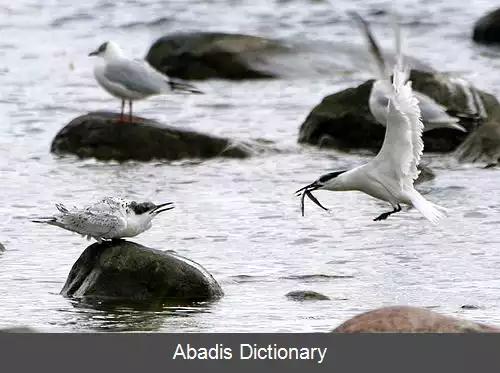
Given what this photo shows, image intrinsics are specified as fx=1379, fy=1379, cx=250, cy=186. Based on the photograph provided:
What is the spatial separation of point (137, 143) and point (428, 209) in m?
5.71

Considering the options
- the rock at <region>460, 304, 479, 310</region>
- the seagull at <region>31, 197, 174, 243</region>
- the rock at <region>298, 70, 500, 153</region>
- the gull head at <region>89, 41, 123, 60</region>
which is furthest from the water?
the gull head at <region>89, 41, 123, 60</region>

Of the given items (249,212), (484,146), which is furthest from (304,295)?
(484,146)

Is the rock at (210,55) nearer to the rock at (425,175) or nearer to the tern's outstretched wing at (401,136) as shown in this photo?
the rock at (425,175)

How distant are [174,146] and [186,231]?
3.16 metres

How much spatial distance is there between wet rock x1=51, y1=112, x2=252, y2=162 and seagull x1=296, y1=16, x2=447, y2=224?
16.4 feet

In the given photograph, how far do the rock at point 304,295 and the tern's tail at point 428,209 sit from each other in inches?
33.1

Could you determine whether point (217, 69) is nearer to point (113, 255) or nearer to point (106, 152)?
point (106, 152)

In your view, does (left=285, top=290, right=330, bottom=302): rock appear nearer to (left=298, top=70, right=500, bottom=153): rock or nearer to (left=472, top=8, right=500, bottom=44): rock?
(left=298, top=70, right=500, bottom=153): rock

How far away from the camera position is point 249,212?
462 inches

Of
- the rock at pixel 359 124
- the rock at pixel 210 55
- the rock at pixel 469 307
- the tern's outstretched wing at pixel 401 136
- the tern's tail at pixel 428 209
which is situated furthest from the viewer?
the rock at pixel 210 55

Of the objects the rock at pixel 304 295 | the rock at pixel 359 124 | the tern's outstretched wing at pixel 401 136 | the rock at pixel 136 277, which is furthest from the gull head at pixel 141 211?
the rock at pixel 359 124

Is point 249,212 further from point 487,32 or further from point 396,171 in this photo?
point 487,32

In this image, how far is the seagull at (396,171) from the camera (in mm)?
8602

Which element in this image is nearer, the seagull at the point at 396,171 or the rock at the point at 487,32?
the seagull at the point at 396,171
